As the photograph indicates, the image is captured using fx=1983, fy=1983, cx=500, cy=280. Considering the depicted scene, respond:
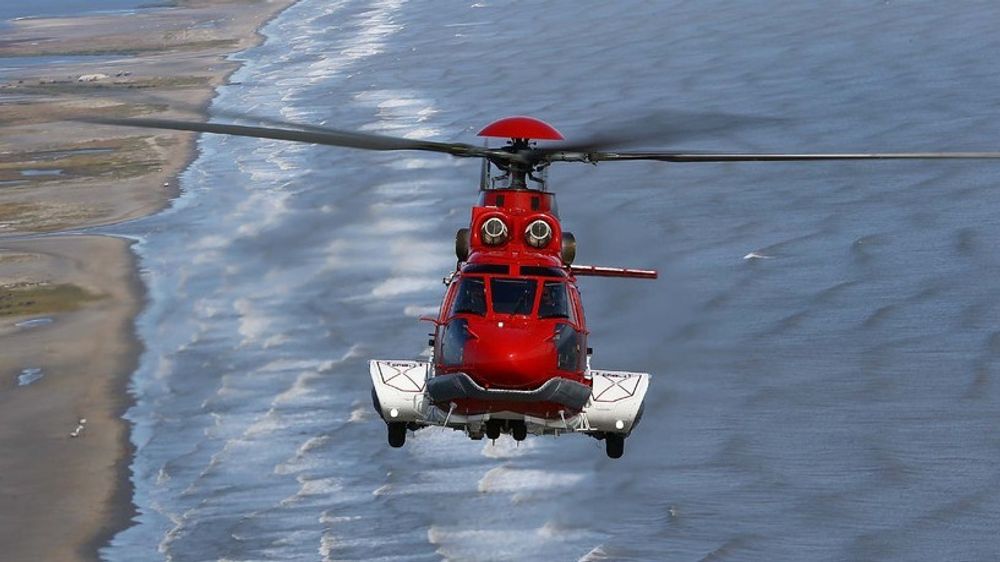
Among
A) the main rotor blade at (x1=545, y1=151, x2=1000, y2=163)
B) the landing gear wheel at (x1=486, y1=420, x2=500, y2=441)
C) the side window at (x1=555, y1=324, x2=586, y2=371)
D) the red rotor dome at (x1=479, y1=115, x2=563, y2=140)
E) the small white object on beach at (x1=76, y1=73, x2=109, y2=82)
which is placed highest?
the red rotor dome at (x1=479, y1=115, x2=563, y2=140)

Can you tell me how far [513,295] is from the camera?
23.8 metres

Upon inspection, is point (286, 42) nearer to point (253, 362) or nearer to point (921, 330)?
point (253, 362)

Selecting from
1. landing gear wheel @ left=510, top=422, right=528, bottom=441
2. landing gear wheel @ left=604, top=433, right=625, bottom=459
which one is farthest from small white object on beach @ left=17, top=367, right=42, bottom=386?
landing gear wheel @ left=510, top=422, right=528, bottom=441

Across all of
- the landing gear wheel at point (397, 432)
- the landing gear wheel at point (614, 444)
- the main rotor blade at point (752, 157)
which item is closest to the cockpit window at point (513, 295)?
the main rotor blade at point (752, 157)

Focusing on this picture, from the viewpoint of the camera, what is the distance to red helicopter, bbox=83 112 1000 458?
22.7 metres

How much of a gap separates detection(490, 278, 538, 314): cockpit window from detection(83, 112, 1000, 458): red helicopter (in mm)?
12

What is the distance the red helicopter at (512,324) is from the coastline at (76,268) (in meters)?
10.9

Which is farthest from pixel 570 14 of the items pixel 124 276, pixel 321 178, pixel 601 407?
pixel 601 407

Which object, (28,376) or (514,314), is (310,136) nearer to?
(514,314)

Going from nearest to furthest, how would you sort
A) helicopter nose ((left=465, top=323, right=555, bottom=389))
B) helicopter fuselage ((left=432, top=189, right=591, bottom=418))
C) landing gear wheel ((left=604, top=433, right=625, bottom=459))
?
helicopter nose ((left=465, top=323, right=555, bottom=389))
helicopter fuselage ((left=432, top=189, right=591, bottom=418))
landing gear wheel ((left=604, top=433, right=625, bottom=459))

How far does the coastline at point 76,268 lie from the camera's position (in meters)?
37.4

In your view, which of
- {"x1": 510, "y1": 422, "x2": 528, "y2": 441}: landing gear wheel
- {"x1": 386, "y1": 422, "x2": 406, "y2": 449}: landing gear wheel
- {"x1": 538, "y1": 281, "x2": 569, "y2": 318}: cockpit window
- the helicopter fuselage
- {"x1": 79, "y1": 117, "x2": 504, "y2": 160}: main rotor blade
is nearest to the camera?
{"x1": 79, "y1": 117, "x2": 504, "y2": 160}: main rotor blade

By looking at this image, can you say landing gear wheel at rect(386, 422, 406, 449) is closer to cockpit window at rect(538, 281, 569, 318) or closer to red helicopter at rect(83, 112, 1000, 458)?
red helicopter at rect(83, 112, 1000, 458)

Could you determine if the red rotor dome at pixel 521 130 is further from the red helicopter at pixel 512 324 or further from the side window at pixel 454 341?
the side window at pixel 454 341
